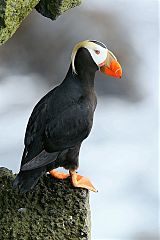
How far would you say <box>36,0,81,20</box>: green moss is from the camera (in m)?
1.50

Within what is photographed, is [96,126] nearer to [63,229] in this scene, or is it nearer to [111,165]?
[111,165]

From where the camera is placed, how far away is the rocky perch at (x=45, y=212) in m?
1.52

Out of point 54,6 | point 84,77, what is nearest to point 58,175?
point 84,77

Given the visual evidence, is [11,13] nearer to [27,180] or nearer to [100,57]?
[100,57]

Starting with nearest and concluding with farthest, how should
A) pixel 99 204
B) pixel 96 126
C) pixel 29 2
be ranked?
pixel 29 2 → pixel 99 204 → pixel 96 126

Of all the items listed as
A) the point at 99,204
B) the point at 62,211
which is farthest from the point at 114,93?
the point at 62,211

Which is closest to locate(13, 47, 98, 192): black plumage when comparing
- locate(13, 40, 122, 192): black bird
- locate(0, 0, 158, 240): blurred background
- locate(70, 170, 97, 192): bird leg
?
locate(13, 40, 122, 192): black bird

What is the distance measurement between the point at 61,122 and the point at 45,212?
0.23 meters

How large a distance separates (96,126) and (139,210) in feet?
1.30

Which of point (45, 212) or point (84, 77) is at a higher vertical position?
point (84, 77)

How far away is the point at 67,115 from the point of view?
144 cm

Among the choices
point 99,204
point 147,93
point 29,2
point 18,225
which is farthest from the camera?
point 147,93

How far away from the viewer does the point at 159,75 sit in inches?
117

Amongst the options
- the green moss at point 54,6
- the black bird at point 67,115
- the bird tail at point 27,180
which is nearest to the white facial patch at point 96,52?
the black bird at point 67,115
